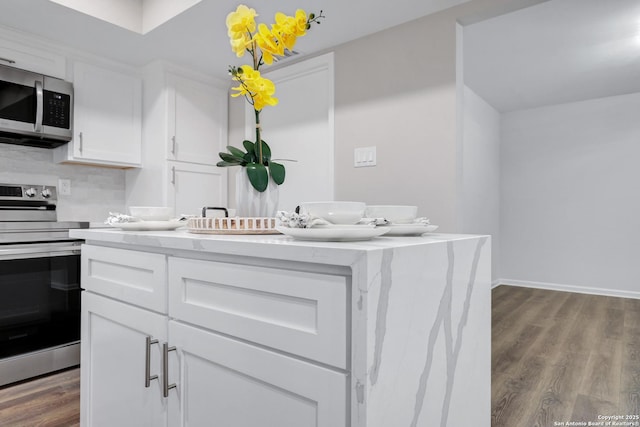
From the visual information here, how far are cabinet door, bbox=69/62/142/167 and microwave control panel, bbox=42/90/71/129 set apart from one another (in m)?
0.09

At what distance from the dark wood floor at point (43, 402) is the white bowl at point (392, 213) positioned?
176cm

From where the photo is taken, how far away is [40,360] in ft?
7.39

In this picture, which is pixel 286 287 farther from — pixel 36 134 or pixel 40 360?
pixel 36 134

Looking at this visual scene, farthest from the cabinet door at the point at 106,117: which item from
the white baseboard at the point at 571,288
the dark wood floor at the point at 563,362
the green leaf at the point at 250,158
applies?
the white baseboard at the point at 571,288

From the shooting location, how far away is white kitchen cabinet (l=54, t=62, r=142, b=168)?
8.75 feet

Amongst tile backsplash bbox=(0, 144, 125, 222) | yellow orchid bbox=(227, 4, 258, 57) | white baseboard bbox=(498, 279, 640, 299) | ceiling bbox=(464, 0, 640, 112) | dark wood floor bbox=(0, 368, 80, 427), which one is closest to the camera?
yellow orchid bbox=(227, 4, 258, 57)

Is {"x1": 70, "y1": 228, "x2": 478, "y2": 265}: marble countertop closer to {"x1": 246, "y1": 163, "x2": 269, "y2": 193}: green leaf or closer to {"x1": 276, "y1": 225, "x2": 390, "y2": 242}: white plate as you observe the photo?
{"x1": 276, "y1": 225, "x2": 390, "y2": 242}: white plate

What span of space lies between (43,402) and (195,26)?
226 centimetres

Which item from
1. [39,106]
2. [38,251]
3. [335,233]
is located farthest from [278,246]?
[39,106]

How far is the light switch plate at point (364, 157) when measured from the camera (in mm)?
2379

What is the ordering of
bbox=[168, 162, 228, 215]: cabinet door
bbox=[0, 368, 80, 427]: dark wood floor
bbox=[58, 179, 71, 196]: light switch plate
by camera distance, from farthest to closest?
bbox=[168, 162, 228, 215]: cabinet door
bbox=[58, 179, 71, 196]: light switch plate
bbox=[0, 368, 80, 427]: dark wood floor

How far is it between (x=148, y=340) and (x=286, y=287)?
0.54 m

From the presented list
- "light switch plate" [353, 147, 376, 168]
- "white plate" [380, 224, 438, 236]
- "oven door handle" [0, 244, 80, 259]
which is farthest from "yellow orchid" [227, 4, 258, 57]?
"oven door handle" [0, 244, 80, 259]

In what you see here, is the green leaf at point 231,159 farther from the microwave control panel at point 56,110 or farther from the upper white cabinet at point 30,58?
the upper white cabinet at point 30,58
